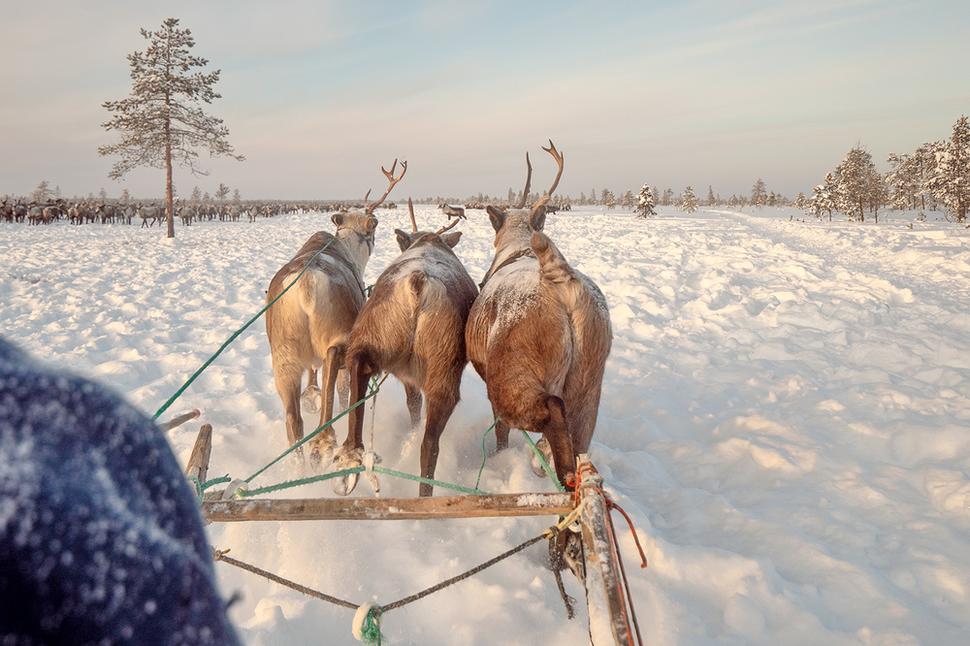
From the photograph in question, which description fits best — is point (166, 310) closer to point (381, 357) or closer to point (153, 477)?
point (381, 357)

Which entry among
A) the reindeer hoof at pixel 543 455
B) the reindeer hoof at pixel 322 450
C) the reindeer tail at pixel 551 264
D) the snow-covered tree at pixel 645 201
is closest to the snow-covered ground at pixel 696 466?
the reindeer hoof at pixel 543 455

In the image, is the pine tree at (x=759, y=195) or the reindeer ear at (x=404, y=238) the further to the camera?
the pine tree at (x=759, y=195)

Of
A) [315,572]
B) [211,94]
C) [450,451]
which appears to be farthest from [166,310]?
[211,94]

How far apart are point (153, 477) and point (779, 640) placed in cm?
268

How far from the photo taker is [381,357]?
3.24m

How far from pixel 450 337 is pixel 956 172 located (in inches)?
1693

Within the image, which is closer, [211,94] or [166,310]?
[166,310]

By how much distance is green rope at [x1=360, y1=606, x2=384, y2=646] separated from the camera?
1648 millimetres

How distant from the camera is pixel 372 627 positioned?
1661 millimetres

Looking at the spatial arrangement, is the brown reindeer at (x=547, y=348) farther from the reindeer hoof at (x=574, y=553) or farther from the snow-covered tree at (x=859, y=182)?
the snow-covered tree at (x=859, y=182)

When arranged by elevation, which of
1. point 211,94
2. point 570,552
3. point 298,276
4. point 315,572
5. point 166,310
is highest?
point 211,94

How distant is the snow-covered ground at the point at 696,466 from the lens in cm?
237

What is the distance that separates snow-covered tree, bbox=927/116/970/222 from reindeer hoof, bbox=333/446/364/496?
4112 cm

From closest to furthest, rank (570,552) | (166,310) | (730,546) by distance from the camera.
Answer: (570,552) < (730,546) < (166,310)
